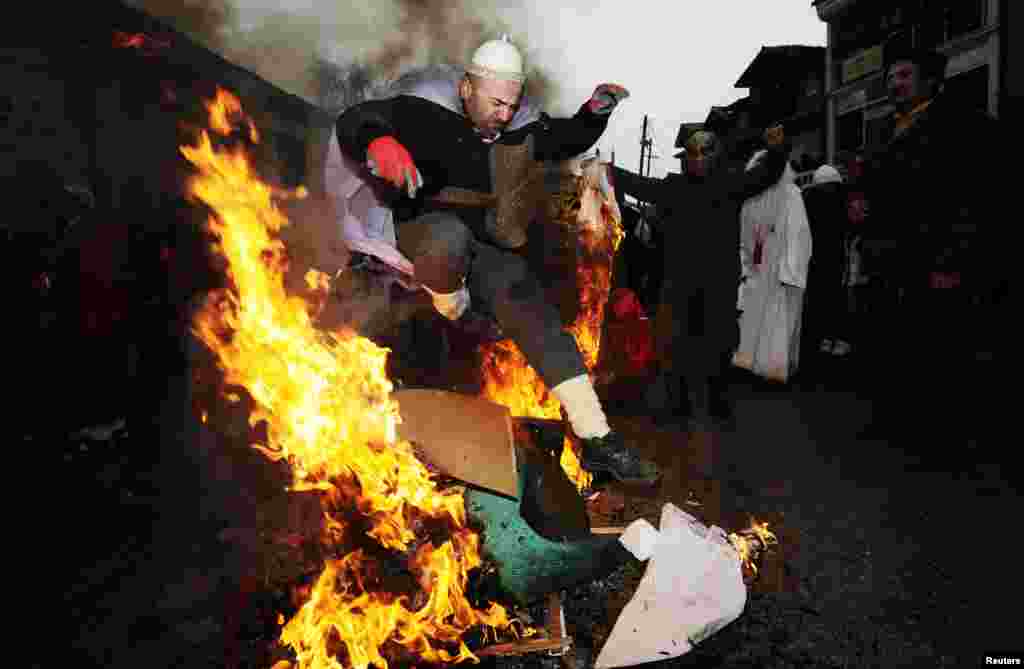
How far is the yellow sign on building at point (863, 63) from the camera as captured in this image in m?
23.8

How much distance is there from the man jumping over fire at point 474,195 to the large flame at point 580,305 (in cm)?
39

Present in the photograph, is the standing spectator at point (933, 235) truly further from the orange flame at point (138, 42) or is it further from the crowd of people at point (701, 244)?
the orange flame at point (138, 42)

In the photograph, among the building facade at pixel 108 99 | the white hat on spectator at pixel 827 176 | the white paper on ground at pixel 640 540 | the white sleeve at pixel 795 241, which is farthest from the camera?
the white hat on spectator at pixel 827 176

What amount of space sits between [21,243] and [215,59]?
6.67m

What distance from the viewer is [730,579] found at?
97.4 inches

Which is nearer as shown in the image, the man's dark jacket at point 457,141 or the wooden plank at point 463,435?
the wooden plank at point 463,435

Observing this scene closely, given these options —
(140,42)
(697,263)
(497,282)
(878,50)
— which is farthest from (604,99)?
(878,50)

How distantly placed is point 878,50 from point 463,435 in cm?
2779

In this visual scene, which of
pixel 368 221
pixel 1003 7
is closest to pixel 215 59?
pixel 368 221

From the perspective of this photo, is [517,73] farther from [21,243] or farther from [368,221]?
[21,243]

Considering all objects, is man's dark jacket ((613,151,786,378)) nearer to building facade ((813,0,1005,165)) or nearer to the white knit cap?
the white knit cap

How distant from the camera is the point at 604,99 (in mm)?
3639

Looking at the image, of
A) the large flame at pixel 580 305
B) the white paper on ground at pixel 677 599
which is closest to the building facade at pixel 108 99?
the large flame at pixel 580 305

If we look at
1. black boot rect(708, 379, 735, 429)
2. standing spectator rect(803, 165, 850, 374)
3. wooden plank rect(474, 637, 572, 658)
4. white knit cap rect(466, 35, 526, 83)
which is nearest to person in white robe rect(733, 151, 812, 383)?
standing spectator rect(803, 165, 850, 374)
